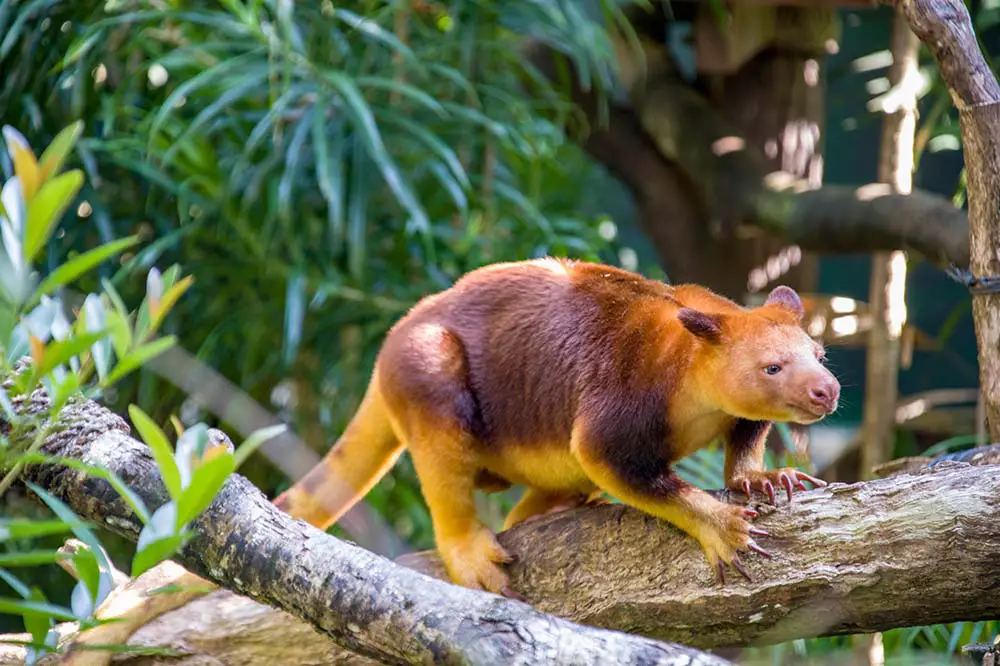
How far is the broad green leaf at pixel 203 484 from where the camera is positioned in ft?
3.78

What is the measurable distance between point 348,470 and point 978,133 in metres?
1.52

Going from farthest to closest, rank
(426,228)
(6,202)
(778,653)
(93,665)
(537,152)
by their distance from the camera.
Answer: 1. (537,152)
2. (426,228)
3. (778,653)
4. (93,665)
5. (6,202)

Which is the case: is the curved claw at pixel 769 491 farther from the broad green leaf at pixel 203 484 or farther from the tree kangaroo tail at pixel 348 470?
the broad green leaf at pixel 203 484

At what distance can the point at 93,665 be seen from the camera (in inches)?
81.7

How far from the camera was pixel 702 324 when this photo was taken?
77.9 inches

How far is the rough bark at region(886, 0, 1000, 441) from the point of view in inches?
81.7

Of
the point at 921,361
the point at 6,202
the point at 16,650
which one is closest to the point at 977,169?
the point at 6,202

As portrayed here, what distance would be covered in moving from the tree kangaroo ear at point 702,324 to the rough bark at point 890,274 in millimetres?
2212

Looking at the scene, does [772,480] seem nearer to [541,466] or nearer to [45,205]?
[541,466]

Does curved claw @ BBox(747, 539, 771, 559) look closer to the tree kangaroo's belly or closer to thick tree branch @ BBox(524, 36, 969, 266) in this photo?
the tree kangaroo's belly

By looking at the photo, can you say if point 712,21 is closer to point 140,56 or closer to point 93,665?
point 140,56

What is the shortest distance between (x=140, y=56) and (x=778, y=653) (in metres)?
3.16

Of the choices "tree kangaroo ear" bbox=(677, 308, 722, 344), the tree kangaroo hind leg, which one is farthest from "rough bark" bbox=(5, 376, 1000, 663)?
"tree kangaroo ear" bbox=(677, 308, 722, 344)

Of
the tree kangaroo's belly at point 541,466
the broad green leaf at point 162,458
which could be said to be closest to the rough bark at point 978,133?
the tree kangaroo's belly at point 541,466
